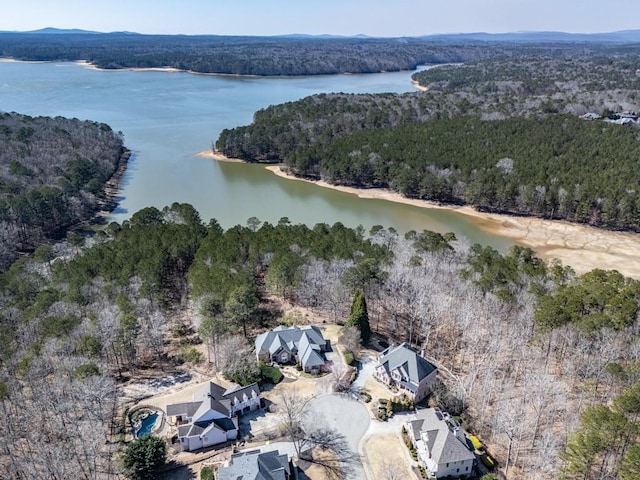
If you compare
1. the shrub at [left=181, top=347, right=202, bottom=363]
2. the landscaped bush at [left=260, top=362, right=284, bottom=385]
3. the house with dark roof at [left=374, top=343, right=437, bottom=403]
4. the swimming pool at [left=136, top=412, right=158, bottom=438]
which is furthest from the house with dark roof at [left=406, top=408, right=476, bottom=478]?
the shrub at [left=181, top=347, right=202, bottom=363]

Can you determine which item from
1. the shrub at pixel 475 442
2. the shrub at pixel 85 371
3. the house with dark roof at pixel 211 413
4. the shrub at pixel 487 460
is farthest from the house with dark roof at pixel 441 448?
the shrub at pixel 85 371

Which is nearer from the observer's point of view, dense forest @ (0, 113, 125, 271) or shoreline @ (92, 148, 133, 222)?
dense forest @ (0, 113, 125, 271)

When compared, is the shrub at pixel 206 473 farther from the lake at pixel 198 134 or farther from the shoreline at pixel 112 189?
the shoreline at pixel 112 189

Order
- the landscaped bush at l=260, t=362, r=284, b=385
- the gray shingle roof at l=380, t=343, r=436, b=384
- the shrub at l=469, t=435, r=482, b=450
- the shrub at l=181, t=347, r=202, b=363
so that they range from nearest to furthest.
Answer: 1. the shrub at l=469, t=435, r=482, b=450
2. the gray shingle roof at l=380, t=343, r=436, b=384
3. the landscaped bush at l=260, t=362, r=284, b=385
4. the shrub at l=181, t=347, r=202, b=363

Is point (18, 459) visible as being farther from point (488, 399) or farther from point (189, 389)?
point (488, 399)

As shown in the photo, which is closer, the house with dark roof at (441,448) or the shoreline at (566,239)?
the house with dark roof at (441,448)

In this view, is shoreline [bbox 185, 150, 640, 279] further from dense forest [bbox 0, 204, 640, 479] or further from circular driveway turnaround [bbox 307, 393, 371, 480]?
circular driveway turnaround [bbox 307, 393, 371, 480]

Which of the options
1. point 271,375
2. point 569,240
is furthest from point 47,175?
point 569,240

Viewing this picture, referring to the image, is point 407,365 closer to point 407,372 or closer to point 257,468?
point 407,372
